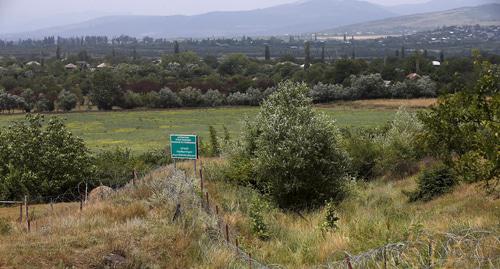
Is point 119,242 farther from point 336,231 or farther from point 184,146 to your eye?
point 336,231

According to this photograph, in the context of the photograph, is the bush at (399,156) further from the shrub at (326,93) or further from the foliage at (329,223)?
the shrub at (326,93)

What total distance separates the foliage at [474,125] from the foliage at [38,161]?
77.6ft

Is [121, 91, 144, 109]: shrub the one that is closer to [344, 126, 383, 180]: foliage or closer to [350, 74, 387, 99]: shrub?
[350, 74, 387, 99]: shrub

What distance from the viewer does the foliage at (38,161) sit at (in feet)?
119

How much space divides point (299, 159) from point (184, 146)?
1058 cm

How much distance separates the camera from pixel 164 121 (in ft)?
290

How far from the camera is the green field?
239 ft

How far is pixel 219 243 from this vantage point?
14320mm

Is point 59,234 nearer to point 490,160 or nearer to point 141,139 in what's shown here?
point 490,160

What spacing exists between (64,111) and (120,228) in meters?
94.4

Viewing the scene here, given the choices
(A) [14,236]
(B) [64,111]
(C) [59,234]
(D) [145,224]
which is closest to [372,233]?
(D) [145,224]

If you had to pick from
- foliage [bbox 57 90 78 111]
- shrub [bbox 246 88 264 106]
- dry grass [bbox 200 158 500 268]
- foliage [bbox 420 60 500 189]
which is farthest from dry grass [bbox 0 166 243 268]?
foliage [bbox 57 90 78 111]

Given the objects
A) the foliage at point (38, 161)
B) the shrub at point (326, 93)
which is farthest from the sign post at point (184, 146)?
the shrub at point (326, 93)

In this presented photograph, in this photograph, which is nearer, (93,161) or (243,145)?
(243,145)
